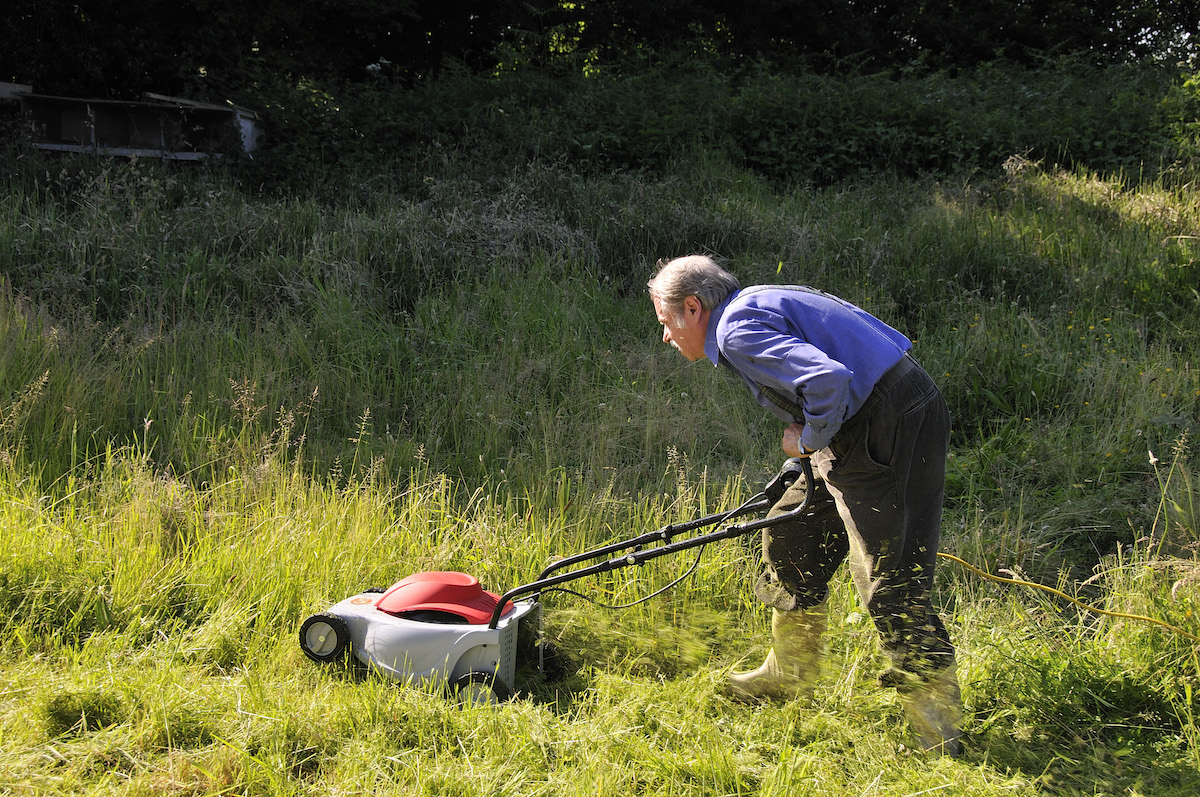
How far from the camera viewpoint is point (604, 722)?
316cm

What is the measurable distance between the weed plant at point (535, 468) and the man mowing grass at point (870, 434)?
0.33 m

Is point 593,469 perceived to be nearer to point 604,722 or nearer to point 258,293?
point 604,722

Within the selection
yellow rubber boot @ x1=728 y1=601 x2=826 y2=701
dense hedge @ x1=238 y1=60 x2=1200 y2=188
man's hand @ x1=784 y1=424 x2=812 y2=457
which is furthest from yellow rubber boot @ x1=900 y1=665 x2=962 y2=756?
dense hedge @ x1=238 y1=60 x2=1200 y2=188

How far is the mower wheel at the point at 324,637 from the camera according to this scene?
3395 mm

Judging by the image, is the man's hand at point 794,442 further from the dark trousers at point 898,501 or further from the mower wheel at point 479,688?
the mower wheel at point 479,688

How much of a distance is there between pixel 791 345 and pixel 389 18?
13.1m

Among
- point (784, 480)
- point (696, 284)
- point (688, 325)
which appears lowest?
point (784, 480)

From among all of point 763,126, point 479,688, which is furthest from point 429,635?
point 763,126

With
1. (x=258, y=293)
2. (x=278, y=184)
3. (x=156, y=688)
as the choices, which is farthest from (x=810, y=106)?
(x=156, y=688)

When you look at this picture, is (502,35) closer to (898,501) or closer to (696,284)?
(696,284)

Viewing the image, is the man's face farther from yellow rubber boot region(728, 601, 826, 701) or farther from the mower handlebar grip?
yellow rubber boot region(728, 601, 826, 701)

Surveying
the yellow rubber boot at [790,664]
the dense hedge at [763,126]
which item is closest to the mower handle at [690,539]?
the yellow rubber boot at [790,664]

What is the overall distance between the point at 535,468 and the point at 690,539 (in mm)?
2111

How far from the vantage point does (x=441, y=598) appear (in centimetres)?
341
